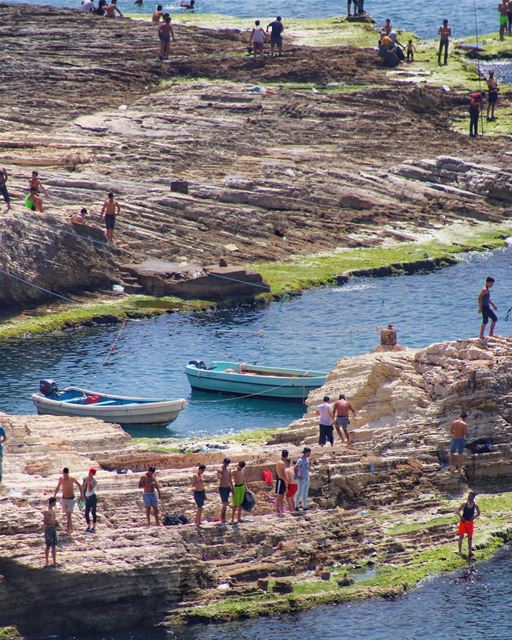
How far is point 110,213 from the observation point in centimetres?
8588

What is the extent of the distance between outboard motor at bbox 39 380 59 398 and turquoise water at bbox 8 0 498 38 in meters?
66.6

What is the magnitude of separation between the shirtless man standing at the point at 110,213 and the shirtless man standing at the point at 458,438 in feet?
105

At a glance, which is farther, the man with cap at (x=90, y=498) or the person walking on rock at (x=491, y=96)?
the person walking on rock at (x=491, y=96)

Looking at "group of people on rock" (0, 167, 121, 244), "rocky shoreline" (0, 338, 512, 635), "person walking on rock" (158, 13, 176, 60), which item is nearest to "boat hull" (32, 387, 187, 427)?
"rocky shoreline" (0, 338, 512, 635)

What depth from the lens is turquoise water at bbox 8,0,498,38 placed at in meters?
135

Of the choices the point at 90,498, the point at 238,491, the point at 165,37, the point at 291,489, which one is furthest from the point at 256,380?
the point at 165,37

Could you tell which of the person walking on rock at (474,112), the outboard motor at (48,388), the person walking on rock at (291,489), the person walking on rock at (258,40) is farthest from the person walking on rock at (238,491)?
the person walking on rock at (258,40)

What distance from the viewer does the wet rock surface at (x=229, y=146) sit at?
90875mm

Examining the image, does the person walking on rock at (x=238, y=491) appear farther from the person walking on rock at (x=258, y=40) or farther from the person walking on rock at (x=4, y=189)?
the person walking on rock at (x=258, y=40)

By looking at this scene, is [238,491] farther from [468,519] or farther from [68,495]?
[468,519]

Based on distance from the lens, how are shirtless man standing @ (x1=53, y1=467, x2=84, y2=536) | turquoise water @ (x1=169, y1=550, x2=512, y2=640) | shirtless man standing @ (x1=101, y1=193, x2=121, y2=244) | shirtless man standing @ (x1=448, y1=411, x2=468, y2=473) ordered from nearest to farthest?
1. turquoise water @ (x1=169, y1=550, x2=512, y2=640)
2. shirtless man standing @ (x1=53, y1=467, x2=84, y2=536)
3. shirtless man standing @ (x1=448, y1=411, x2=468, y2=473)
4. shirtless man standing @ (x1=101, y1=193, x2=121, y2=244)

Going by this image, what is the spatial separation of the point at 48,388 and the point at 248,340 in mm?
11799

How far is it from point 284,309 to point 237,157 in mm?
16254

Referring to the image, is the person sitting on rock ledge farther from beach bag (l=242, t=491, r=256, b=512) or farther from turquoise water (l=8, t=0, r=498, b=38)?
turquoise water (l=8, t=0, r=498, b=38)
